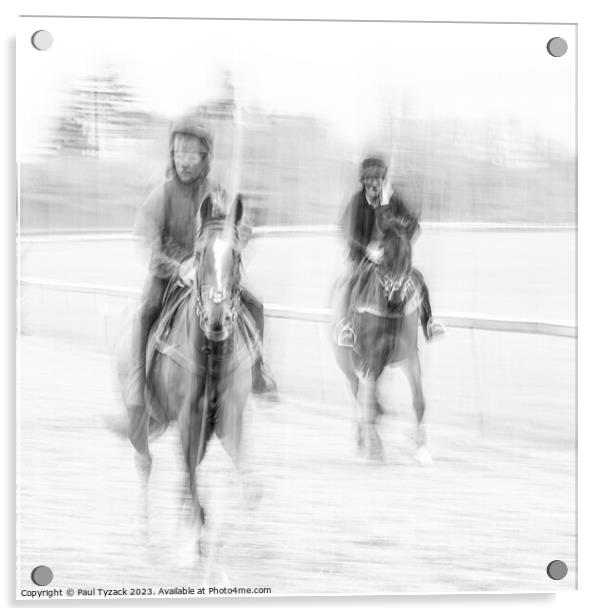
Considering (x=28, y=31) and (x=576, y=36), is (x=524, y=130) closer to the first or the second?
(x=576, y=36)

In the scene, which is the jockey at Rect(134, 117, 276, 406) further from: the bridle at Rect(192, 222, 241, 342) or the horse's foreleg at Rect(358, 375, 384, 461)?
the horse's foreleg at Rect(358, 375, 384, 461)

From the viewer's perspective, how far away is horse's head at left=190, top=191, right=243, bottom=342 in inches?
84.6

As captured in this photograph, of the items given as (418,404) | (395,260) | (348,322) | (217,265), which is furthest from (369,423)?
(217,265)

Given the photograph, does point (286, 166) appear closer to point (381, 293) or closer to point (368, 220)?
point (368, 220)

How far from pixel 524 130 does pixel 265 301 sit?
72 cm

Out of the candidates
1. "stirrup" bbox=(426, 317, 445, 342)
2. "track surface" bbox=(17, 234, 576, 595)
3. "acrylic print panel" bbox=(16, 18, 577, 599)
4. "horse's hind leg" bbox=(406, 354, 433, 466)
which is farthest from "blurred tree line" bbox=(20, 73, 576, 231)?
"horse's hind leg" bbox=(406, 354, 433, 466)

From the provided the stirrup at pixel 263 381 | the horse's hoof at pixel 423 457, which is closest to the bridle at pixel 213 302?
the stirrup at pixel 263 381

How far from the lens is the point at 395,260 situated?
2211 mm

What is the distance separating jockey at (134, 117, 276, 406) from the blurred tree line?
3 centimetres

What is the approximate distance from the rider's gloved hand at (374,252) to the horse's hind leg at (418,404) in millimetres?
240

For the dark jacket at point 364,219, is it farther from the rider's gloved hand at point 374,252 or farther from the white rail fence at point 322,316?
the white rail fence at point 322,316
